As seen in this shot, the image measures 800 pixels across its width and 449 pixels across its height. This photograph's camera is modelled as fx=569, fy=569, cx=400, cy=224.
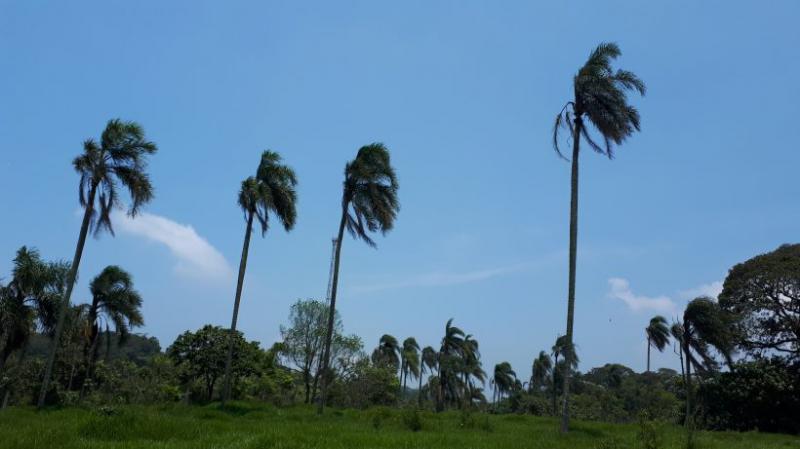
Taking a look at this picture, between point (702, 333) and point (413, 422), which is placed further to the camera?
point (702, 333)

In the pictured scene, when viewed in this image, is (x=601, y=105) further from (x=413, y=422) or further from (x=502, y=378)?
(x=502, y=378)

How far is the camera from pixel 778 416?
1358 inches

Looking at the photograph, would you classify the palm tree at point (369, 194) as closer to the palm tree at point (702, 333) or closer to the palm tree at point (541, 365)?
the palm tree at point (702, 333)

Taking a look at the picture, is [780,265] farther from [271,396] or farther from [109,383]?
[109,383]

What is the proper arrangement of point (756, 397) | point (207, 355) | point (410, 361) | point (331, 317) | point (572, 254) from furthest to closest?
point (410, 361) → point (207, 355) → point (756, 397) → point (331, 317) → point (572, 254)

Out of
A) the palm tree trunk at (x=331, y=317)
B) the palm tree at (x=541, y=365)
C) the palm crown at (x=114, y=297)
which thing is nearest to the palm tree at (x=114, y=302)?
the palm crown at (x=114, y=297)

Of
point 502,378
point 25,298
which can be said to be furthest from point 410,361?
point 25,298

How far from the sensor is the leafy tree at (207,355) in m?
39.7

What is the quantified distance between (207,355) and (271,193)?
1655 cm

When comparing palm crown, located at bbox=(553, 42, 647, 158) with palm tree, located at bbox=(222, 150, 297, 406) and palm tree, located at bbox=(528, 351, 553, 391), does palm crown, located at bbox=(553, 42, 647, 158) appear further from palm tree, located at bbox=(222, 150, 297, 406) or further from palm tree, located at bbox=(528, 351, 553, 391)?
palm tree, located at bbox=(528, 351, 553, 391)

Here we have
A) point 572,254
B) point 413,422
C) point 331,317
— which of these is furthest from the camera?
point 331,317

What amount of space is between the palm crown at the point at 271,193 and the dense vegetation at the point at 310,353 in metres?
0.07

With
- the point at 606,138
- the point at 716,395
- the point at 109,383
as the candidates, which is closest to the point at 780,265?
the point at 716,395

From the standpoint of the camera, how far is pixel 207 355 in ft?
130
